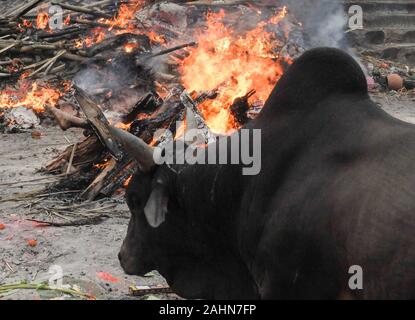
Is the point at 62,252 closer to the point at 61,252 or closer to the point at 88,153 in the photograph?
the point at 61,252

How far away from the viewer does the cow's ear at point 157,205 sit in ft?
13.8

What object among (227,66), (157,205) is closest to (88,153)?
(227,66)

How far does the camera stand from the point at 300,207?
3.51 m

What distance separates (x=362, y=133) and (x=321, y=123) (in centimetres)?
27

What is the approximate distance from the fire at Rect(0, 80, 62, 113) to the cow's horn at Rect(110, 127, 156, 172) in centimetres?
727

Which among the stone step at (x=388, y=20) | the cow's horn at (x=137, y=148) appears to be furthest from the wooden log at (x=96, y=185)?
the stone step at (x=388, y=20)

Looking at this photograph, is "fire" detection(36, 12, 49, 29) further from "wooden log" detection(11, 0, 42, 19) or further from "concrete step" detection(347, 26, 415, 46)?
"concrete step" detection(347, 26, 415, 46)

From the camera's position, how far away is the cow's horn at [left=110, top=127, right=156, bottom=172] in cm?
415

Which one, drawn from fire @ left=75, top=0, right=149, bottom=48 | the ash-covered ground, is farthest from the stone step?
the ash-covered ground

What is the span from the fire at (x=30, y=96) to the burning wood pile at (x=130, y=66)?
1 cm

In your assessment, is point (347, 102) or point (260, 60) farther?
point (260, 60)

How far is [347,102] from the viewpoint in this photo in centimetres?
386
